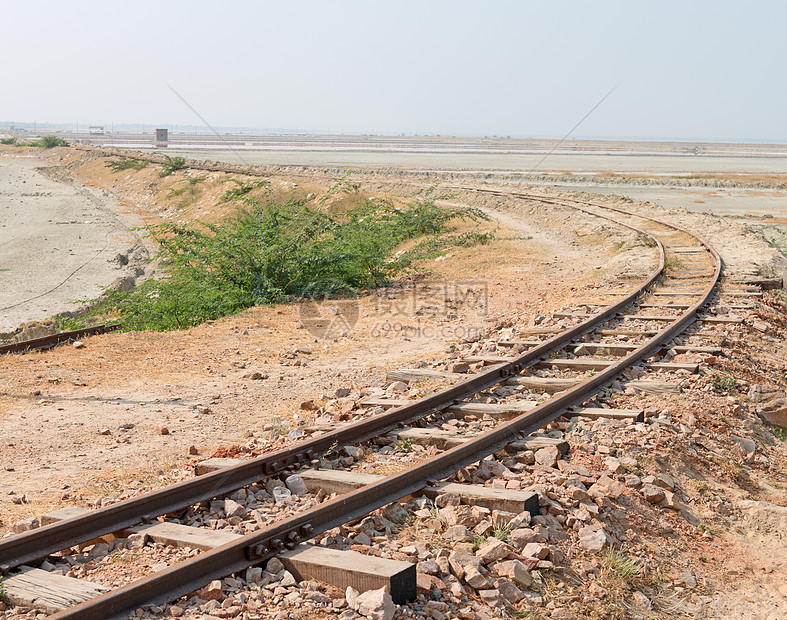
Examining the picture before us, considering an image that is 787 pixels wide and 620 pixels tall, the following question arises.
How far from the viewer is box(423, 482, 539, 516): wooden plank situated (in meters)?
5.45

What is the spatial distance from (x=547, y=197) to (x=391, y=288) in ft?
72.1

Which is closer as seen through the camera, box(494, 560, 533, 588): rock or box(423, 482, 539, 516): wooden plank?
box(494, 560, 533, 588): rock

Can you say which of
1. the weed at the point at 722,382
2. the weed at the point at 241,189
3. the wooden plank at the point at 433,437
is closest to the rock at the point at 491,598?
the wooden plank at the point at 433,437

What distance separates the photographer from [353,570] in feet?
14.6

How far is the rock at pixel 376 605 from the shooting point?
4156mm

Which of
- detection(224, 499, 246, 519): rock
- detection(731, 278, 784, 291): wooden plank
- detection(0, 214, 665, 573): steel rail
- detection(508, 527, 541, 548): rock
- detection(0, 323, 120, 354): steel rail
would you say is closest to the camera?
detection(0, 214, 665, 573): steel rail

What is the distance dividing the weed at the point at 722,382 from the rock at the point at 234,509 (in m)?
5.54

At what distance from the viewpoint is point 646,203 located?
34469 millimetres

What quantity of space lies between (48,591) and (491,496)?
112 inches

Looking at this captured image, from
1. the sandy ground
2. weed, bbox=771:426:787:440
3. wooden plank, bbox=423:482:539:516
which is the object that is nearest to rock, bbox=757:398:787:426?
weed, bbox=771:426:787:440

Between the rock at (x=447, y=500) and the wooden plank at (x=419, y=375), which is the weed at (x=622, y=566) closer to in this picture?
the rock at (x=447, y=500)

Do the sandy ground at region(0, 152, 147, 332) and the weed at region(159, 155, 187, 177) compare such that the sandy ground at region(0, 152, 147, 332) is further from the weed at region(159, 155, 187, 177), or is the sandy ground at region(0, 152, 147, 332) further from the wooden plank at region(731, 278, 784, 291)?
the wooden plank at region(731, 278, 784, 291)

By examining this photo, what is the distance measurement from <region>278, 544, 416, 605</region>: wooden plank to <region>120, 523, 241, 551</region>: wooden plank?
0.45 m

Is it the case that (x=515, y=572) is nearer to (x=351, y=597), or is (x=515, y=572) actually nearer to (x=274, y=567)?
(x=351, y=597)
